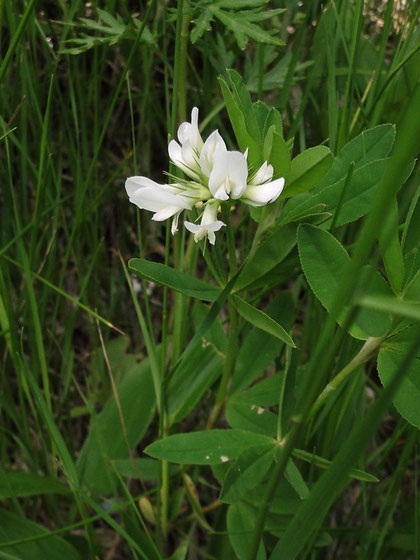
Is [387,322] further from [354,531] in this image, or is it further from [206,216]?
[354,531]

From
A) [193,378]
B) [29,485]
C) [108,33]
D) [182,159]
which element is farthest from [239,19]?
[29,485]

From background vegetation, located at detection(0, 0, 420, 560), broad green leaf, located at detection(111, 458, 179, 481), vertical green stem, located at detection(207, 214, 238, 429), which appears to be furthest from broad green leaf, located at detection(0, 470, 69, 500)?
vertical green stem, located at detection(207, 214, 238, 429)

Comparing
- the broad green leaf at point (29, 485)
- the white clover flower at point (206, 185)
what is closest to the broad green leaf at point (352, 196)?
the white clover flower at point (206, 185)

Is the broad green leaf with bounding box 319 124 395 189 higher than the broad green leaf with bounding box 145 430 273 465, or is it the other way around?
the broad green leaf with bounding box 319 124 395 189

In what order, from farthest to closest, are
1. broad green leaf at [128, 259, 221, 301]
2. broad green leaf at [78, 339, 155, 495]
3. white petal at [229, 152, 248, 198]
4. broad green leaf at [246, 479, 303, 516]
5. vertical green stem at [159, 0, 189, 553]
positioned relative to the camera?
broad green leaf at [78, 339, 155, 495]
broad green leaf at [246, 479, 303, 516]
vertical green stem at [159, 0, 189, 553]
broad green leaf at [128, 259, 221, 301]
white petal at [229, 152, 248, 198]

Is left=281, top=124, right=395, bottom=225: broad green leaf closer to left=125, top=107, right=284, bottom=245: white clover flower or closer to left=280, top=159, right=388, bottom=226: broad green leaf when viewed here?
left=280, top=159, right=388, bottom=226: broad green leaf

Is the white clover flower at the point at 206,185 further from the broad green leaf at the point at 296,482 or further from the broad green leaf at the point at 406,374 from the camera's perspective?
the broad green leaf at the point at 296,482
